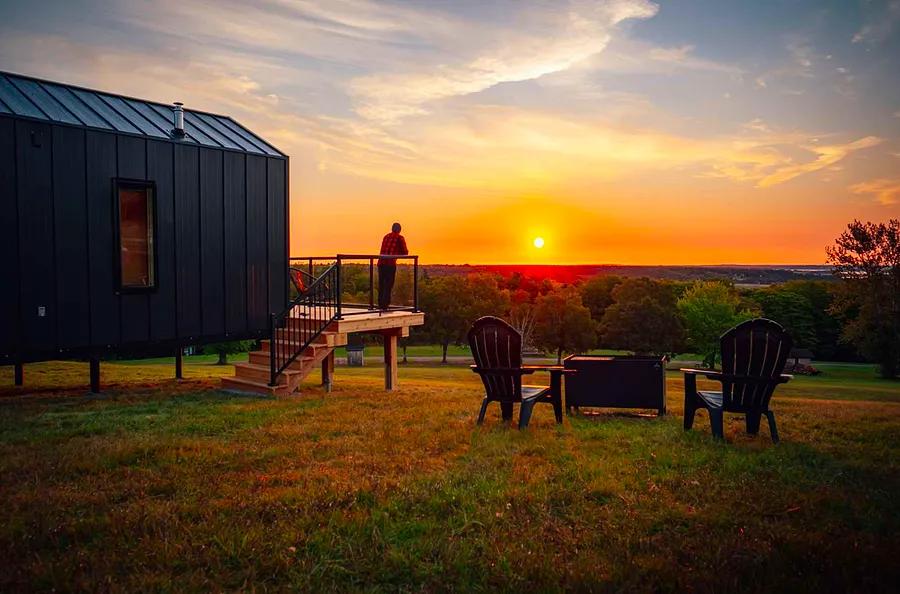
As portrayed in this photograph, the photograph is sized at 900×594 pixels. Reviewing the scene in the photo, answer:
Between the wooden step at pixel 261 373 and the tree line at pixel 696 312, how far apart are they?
34.0 meters

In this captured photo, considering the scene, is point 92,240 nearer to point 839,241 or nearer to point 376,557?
point 376,557

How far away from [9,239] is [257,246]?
402 cm

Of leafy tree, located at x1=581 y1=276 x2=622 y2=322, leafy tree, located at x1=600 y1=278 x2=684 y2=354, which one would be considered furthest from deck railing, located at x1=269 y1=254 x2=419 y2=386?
leafy tree, located at x1=581 y1=276 x2=622 y2=322

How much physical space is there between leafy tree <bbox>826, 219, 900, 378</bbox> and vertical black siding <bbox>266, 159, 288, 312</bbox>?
134 feet

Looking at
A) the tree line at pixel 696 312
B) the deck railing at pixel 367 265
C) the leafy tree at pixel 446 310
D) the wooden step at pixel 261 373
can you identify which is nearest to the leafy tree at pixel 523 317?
the tree line at pixel 696 312

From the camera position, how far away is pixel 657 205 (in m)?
31.5

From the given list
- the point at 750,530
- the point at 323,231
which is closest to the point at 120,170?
the point at 750,530

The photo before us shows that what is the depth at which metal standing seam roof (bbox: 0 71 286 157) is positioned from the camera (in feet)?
29.6

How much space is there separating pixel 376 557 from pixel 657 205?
3071cm

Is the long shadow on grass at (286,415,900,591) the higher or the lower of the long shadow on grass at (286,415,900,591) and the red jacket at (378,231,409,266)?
the lower

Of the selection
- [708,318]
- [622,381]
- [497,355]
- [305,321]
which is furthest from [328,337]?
[708,318]

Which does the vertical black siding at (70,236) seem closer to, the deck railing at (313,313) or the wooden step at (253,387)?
the wooden step at (253,387)

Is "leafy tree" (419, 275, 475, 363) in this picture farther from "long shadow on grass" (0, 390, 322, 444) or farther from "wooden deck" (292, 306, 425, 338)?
"long shadow on grass" (0, 390, 322, 444)

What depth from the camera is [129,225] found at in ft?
32.6
